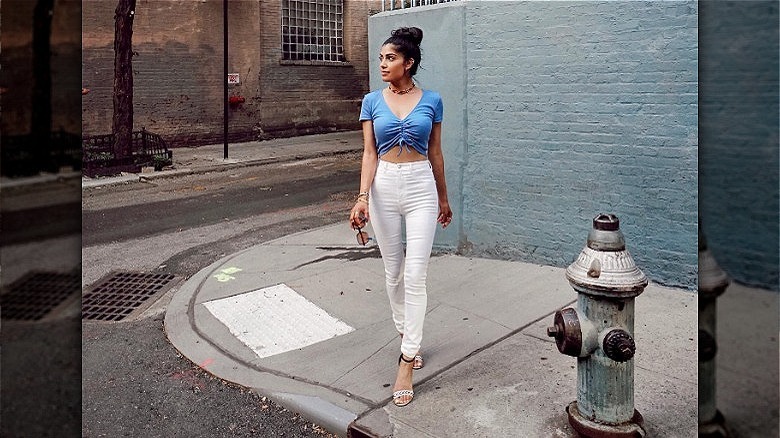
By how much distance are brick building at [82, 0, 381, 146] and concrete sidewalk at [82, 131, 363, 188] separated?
30.9 inches

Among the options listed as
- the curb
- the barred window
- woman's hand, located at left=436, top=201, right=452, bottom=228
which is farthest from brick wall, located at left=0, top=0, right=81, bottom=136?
the barred window

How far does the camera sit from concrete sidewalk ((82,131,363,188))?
45.2ft

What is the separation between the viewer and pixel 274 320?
5.11 m

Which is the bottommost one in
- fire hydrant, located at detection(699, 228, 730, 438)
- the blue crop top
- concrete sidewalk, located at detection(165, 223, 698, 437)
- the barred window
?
concrete sidewalk, located at detection(165, 223, 698, 437)

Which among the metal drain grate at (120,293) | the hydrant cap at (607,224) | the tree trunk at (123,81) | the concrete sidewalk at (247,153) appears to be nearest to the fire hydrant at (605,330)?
the hydrant cap at (607,224)

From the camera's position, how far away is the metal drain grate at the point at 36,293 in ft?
16.9

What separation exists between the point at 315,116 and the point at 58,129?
11.4 meters

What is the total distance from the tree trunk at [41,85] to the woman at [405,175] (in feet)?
6.73

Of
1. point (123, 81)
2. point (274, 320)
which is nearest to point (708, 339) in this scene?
point (274, 320)

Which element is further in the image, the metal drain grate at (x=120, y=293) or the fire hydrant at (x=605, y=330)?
the metal drain grate at (x=120, y=293)

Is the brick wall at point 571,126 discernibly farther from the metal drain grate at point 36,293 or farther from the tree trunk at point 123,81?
the tree trunk at point 123,81

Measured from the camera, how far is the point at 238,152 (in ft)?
57.8

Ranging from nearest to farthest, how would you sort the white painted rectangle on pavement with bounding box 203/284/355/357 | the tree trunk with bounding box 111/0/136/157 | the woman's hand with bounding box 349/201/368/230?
the woman's hand with bounding box 349/201/368/230
the white painted rectangle on pavement with bounding box 203/284/355/357
the tree trunk with bounding box 111/0/136/157

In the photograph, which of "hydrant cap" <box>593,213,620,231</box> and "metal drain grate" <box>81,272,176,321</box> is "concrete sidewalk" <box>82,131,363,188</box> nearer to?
"metal drain grate" <box>81,272,176,321</box>
